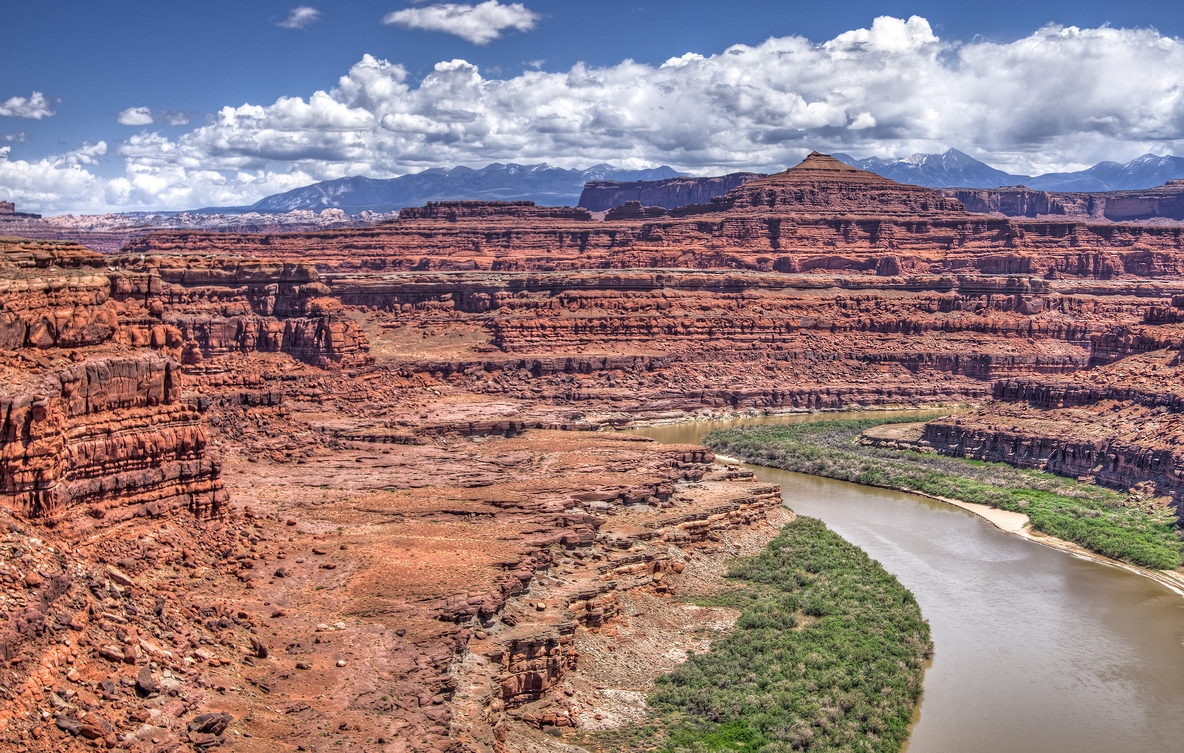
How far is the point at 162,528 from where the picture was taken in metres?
26.6

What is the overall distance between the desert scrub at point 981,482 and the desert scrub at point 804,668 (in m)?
12.0

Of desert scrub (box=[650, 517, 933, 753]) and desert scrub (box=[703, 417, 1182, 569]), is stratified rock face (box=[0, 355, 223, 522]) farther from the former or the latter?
desert scrub (box=[703, 417, 1182, 569])

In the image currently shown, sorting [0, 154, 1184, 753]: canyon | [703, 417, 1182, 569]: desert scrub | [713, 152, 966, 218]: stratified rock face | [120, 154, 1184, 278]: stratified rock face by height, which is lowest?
[703, 417, 1182, 569]: desert scrub

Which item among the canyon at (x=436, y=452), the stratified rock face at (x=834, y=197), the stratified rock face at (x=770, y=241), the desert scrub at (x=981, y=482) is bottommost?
the desert scrub at (x=981, y=482)

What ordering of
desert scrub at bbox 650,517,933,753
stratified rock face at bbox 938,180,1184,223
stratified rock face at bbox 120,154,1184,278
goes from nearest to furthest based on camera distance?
desert scrub at bbox 650,517,933,753 < stratified rock face at bbox 120,154,1184,278 < stratified rock face at bbox 938,180,1184,223

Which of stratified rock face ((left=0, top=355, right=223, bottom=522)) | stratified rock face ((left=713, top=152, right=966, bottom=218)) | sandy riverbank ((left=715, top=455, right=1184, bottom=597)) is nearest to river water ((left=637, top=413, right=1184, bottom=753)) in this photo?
sandy riverbank ((left=715, top=455, right=1184, bottom=597))

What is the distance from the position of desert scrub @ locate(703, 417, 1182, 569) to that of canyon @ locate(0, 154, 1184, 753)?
2.22m

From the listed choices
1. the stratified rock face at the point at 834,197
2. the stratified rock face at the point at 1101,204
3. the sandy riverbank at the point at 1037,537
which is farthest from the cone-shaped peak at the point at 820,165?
the sandy riverbank at the point at 1037,537

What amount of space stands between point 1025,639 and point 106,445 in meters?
24.2

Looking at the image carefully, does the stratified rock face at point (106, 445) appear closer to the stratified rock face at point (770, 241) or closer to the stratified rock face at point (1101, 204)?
the stratified rock face at point (770, 241)

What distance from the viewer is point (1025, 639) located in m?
36.2

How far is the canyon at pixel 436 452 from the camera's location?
2180cm

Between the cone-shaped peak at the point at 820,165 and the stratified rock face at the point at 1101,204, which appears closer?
the cone-shaped peak at the point at 820,165

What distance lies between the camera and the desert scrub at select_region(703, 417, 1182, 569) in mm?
47344
